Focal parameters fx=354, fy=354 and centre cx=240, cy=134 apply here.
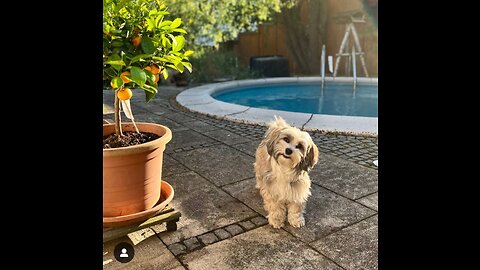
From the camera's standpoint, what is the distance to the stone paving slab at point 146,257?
2.07m

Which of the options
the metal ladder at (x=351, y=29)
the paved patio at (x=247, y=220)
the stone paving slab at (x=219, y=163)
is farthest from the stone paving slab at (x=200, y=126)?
the metal ladder at (x=351, y=29)

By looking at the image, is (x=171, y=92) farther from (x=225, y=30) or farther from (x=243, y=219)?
(x=243, y=219)

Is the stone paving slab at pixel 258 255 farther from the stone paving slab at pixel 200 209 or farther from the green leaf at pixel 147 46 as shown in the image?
the green leaf at pixel 147 46

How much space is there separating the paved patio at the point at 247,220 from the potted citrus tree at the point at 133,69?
357 millimetres

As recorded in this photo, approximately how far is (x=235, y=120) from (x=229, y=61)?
7.93 metres

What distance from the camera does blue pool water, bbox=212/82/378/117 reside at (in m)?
9.02

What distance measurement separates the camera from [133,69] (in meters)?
1.83

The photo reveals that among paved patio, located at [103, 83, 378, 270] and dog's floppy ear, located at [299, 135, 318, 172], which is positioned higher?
dog's floppy ear, located at [299, 135, 318, 172]

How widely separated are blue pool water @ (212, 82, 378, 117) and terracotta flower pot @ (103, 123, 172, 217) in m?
6.78

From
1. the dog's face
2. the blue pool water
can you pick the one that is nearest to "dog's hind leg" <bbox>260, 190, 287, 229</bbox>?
the dog's face

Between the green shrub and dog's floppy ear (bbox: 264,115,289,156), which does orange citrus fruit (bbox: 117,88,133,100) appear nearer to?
dog's floppy ear (bbox: 264,115,289,156)

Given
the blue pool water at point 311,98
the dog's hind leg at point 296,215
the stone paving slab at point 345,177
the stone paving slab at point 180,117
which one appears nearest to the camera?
the dog's hind leg at point 296,215

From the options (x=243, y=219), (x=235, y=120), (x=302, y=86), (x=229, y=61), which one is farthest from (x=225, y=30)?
(x=243, y=219)
